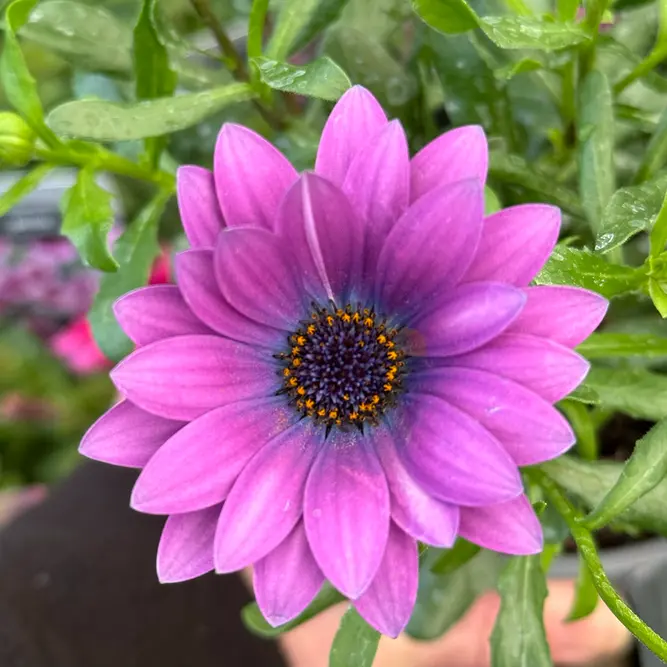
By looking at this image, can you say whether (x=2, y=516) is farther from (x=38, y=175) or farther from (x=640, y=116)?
(x=640, y=116)

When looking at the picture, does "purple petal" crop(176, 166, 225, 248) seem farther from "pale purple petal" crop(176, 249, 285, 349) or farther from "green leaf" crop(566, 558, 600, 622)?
"green leaf" crop(566, 558, 600, 622)

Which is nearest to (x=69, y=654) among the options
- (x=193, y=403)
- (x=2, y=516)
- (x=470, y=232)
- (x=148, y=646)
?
(x=148, y=646)

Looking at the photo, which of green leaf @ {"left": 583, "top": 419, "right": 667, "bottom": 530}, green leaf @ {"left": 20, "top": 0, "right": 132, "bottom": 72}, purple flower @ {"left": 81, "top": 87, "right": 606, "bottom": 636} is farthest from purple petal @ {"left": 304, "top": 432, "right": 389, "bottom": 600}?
green leaf @ {"left": 20, "top": 0, "right": 132, "bottom": 72}

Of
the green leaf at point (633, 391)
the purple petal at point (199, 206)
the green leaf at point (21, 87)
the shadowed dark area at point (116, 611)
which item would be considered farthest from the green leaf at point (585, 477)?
the shadowed dark area at point (116, 611)

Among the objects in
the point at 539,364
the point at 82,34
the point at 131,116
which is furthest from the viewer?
the point at 82,34

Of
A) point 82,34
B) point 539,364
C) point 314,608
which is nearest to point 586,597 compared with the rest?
point 314,608

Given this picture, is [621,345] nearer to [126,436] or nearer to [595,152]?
[595,152]

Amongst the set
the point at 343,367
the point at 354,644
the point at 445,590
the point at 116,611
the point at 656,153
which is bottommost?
the point at 116,611
